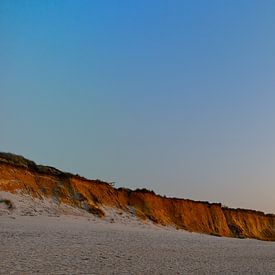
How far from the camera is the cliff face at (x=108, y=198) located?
31.3 m

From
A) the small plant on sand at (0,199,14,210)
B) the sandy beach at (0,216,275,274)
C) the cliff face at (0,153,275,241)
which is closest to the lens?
the sandy beach at (0,216,275,274)

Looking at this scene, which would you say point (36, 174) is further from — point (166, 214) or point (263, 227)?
point (263, 227)

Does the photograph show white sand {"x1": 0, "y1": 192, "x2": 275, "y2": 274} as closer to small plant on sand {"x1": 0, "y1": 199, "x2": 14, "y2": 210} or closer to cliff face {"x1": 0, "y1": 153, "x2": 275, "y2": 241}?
small plant on sand {"x1": 0, "y1": 199, "x2": 14, "y2": 210}

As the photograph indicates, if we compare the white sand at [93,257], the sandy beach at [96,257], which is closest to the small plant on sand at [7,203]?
the white sand at [93,257]

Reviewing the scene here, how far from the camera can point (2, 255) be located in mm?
13281

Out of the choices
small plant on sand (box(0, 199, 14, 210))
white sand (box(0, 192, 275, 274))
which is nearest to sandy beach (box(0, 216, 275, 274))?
white sand (box(0, 192, 275, 274))

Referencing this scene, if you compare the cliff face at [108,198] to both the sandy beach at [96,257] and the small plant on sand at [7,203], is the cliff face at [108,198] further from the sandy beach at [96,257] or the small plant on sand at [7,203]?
the sandy beach at [96,257]

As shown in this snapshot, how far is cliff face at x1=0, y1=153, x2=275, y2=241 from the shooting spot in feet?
103

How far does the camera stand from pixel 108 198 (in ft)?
121

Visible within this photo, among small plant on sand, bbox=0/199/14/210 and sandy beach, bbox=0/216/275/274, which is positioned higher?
small plant on sand, bbox=0/199/14/210

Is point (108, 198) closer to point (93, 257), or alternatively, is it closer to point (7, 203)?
point (7, 203)

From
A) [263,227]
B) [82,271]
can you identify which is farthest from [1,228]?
[263,227]

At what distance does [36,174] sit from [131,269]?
Answer: 2185 cm

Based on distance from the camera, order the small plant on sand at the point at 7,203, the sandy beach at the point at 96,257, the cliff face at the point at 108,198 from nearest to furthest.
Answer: the sandy beach at the point at 96,257 < the small plant on sand at the point at 7,203 < the cliff face at the point at 108,198
